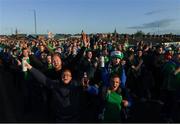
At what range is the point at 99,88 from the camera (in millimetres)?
7168

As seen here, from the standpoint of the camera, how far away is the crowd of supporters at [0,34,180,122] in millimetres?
5641

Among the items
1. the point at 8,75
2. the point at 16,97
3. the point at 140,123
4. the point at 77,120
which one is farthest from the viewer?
the point at 8,75

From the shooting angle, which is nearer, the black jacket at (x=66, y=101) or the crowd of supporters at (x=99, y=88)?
the black jacket at (x=66, y=101)

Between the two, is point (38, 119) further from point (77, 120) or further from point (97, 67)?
point (77, 120)

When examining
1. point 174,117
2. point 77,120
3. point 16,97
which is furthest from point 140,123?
point 16,97

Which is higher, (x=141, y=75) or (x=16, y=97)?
(x=141, y=75)

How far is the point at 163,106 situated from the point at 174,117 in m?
1.09

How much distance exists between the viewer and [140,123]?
880 centimetres

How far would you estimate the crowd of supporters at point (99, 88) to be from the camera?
5641 millimetres

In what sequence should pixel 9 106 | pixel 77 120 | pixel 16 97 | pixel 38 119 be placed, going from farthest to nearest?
pixel 16 97
pixel 9 106
pixel 38 119
pixel 77 120

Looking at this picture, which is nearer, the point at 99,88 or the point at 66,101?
the point at 66,101

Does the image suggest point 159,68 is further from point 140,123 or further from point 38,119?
point 38,119

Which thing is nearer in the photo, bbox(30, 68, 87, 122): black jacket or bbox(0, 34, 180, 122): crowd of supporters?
bbox(30, 68, 87, 122): black jacket

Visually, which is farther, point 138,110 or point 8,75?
point 8,75
